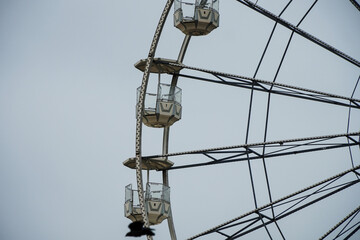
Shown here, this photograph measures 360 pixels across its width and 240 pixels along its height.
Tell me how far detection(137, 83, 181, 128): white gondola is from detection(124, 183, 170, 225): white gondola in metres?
2.47

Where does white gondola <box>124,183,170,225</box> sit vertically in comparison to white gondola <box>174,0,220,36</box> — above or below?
below

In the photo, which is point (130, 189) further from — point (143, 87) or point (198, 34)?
point (198, 34)

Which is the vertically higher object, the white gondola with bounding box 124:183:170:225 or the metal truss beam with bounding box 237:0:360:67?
the metal truss beam with bounding box 237:0:360:67

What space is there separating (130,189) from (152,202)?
3.10ft

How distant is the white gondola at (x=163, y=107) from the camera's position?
125 feet

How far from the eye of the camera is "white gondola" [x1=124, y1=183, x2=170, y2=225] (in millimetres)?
36562

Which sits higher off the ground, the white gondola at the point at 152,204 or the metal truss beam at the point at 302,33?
the metal truss beam at the point at 302,33

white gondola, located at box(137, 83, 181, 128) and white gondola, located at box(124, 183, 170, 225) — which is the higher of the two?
white gondola, located at box(137, 83, 181, 128)

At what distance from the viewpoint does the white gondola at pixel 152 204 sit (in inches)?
1439

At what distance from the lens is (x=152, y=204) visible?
36.6 metres

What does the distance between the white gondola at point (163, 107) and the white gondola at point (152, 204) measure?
2.47 m

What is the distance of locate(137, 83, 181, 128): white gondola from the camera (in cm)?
3812

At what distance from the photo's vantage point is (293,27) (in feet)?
120

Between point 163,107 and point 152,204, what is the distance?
3.67 metres
